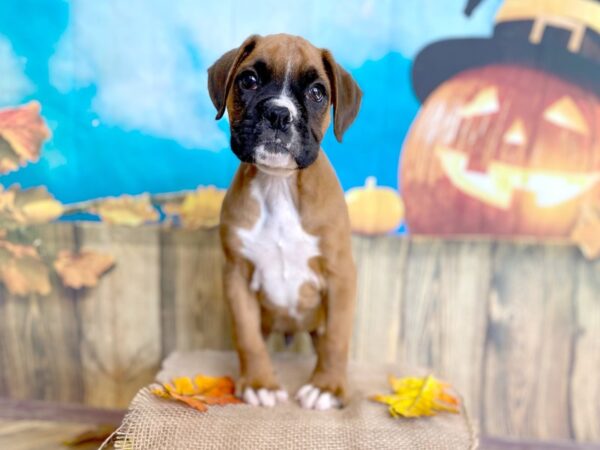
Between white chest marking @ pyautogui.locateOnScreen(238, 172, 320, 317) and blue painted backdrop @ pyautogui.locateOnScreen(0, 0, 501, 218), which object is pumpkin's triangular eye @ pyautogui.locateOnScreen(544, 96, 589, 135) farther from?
white chest marking @ pyautogui.locateOnScreen(238, 172, 320, 317)

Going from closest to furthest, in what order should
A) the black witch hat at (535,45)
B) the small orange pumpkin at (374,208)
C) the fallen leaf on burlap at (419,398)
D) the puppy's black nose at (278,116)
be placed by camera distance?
the puppy's black nose at (278,116) → the fallen leaf on burlap at (419,398) → the black witch hat at (535,45) → the small orange pumpkin at (374,208)

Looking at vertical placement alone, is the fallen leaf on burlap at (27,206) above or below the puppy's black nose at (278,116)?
below

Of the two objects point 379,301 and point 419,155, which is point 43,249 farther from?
point 419,155

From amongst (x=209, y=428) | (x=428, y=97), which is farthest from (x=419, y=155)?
(x=209, y=428)

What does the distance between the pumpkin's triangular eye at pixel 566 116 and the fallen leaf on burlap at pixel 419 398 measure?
1123 mm

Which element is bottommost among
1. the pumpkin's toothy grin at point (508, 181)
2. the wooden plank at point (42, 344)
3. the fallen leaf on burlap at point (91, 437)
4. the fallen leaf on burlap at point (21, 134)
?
the fallen leaf on burlap at point (91, 437)

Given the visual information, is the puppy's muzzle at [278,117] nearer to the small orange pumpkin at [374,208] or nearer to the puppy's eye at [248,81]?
the puppy's eye at [248,81]

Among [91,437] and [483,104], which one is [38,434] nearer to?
[91,437]

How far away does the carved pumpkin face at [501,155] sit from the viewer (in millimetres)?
2178

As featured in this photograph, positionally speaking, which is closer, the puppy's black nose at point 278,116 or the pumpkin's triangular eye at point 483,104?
the puppy's black nose at point 278,116

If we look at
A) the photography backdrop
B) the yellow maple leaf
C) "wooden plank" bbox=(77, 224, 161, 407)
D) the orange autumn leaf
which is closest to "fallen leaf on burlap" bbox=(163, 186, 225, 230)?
the photography backdrop

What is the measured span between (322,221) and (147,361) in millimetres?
1174

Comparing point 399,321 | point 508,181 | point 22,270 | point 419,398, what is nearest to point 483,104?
point 508,181

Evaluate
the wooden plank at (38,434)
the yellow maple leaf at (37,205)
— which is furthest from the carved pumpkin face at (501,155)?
the wooden plank at (38,434)
